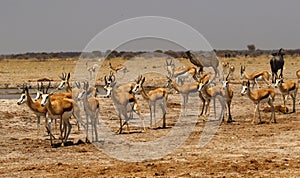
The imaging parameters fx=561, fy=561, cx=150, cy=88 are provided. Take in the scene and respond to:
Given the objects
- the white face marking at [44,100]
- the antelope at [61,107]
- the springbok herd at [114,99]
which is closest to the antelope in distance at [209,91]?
the springbok herd at [114,99]

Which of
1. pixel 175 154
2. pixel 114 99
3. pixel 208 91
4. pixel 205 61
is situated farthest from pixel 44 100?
pixel 205 61

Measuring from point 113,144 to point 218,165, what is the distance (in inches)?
150

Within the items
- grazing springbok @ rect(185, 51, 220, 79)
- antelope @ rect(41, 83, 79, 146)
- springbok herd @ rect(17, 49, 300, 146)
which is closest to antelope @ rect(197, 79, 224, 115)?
springbok herd @ rect(17, 49, 300, 146)

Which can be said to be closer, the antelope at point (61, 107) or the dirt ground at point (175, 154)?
the dirt ground at point (175, 154)

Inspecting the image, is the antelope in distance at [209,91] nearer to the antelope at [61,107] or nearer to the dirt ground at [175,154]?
the dirt ground at [175,154]

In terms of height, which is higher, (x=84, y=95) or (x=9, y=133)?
(x=84, y=95)

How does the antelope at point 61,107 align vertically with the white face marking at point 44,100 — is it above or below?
below

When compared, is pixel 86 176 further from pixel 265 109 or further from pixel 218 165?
pixel 265 109

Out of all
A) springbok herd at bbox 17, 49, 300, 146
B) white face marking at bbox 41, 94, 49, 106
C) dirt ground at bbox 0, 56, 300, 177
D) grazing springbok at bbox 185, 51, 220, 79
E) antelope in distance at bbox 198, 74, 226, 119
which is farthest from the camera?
grazing springbok at bbox 185, 51, 220, 79

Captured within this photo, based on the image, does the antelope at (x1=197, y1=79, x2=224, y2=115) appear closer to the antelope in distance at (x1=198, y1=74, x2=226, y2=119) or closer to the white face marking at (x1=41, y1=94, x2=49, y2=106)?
the antelope in distance at (x1=198, y1=74, x2=226, y2=119)

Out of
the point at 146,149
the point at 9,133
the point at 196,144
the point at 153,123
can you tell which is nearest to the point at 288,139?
the point at 196,144

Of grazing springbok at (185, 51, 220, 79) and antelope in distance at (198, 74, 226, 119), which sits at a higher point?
grazing springbok at (185, 51, 220, 79)

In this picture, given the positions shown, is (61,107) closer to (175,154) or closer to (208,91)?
(175,154)

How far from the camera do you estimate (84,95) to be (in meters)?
14.7
